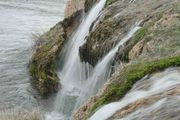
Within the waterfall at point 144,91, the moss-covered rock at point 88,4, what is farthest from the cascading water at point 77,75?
the waterfall at point 144,91

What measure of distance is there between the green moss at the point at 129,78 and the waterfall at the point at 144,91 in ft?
0.63

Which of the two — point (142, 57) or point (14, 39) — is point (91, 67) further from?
point (14, 39)

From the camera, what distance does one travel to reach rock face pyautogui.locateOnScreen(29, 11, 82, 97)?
579 inches

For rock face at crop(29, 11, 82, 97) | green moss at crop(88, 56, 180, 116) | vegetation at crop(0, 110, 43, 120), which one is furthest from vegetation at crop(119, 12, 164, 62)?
rock face at crop(29, 11, 82, 97)

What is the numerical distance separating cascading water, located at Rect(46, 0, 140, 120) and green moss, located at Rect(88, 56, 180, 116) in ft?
8.71

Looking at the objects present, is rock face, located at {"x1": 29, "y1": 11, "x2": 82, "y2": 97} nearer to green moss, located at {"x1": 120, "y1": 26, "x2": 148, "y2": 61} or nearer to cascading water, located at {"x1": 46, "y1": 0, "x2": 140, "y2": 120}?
cascading water, located at {"x1": 46, "y1": 0, "x2": 140, "y2": 120}

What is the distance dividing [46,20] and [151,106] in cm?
2328

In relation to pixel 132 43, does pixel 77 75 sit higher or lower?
lower

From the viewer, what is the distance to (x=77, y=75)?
14195 millimetres

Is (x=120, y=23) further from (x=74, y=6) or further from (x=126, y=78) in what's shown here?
(x=74, y=6)

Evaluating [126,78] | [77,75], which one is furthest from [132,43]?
[77,75]

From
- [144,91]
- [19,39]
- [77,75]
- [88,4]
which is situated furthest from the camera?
[19,39]

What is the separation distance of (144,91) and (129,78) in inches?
32.5

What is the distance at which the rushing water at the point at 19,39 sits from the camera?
1433cm
